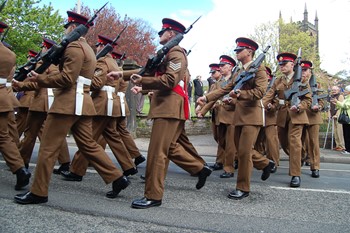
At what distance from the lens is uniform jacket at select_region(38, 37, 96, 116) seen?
4.73 meters

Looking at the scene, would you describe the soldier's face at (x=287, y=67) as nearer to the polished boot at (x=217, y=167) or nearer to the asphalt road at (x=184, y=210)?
the asphalt road at (x=184, y=210)

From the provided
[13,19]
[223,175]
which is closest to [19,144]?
[223,175]

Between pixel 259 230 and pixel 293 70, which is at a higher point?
pixel 293 70

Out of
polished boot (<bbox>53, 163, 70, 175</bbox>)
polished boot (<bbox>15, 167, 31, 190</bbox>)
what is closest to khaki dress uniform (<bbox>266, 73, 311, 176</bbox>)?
polished boot (<bbox>53, 163, 70, 175</bbox>)

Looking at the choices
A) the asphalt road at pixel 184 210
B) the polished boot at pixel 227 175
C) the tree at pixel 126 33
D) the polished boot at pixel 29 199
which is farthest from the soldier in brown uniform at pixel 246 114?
the tree at pixel 126 33

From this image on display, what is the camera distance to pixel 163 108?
495cm

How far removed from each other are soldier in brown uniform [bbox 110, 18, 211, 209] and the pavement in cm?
598

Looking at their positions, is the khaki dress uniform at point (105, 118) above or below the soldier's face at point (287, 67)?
below

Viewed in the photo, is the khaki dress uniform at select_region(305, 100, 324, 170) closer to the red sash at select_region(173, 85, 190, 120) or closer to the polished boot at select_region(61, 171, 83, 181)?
the red sash at select_region(173, 85, 190, 120)

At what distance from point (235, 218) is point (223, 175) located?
2.74m

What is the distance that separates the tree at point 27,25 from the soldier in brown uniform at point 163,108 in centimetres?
1870

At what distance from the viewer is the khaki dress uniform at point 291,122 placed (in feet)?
22.1

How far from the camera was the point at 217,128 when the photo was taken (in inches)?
339

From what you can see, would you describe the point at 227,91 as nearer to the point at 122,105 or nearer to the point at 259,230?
Result: the point at 122,105
